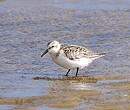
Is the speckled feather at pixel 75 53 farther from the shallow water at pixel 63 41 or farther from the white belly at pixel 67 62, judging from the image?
the shallow water at pixel 63 41

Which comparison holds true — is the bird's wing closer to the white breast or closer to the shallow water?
the white breast

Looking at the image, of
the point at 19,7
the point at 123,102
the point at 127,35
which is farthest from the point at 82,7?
the point at 123,102

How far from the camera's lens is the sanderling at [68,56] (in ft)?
39.3

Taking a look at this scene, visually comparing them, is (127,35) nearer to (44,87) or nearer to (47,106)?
Answer: (44,87)

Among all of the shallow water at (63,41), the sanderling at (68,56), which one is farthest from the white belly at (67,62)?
the shallow water at (63,41)

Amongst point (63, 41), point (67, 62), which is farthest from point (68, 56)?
point (63, 41)

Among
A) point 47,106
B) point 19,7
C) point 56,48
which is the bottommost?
point 47,106

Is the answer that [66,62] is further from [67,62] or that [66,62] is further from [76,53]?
[76,53]

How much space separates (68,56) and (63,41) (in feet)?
10.3

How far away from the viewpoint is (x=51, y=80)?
1146cm

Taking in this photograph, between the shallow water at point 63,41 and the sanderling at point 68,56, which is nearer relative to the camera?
the shallow water at point 63,41

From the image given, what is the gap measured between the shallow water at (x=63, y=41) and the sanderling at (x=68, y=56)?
26 cm

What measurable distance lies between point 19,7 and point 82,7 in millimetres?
1907

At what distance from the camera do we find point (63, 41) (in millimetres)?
15156
